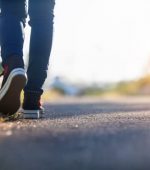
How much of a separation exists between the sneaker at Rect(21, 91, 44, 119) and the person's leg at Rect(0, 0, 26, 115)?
0.94 feet

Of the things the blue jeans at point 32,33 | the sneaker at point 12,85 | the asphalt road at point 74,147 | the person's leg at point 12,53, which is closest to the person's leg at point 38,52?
the blue jeans at point 32,33

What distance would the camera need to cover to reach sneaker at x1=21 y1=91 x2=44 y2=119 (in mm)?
3686

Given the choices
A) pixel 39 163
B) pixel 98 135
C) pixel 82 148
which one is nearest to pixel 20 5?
pixel 98 135

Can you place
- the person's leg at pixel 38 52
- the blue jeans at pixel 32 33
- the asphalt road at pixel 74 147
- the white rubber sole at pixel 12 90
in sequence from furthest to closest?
the person's leg at pixel 38 52, the blue jeans at pixel 32 33, the white rubber sole at pixel 12 90, the asphalt road at pixel 74 147

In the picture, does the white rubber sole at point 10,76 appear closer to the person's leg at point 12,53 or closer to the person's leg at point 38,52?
the person's leg at point 12,53

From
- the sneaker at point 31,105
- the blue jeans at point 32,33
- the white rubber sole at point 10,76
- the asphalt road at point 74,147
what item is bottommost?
the asphalt road at point 74,147

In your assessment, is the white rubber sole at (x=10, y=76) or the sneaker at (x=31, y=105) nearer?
the white rubber sole at (x=10, y=76)

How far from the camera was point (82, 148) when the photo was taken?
222 centimetres

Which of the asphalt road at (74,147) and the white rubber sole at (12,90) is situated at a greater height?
the white rubber sole at (12,90)

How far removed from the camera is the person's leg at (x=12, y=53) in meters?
3.28

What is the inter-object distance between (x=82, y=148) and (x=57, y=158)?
0.67 feet

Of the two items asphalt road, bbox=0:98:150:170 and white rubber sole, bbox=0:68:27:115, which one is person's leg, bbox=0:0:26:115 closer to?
white rubber sole, bbox=0:68:27:115

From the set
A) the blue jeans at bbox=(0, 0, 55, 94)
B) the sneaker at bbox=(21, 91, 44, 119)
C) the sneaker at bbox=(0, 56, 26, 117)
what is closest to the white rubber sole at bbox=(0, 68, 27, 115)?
the sneaker at bbox=(0, 56, 26, 117)

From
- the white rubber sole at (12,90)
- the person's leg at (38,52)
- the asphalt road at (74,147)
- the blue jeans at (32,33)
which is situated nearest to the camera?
the asphalt road at (74,147)
